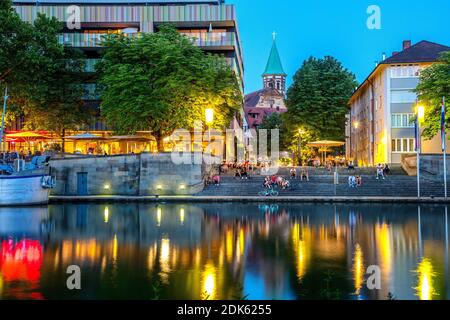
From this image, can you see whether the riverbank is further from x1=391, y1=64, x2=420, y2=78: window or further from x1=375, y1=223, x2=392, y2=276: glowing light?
x1=391, y1=64, x2=420, y2=78: window

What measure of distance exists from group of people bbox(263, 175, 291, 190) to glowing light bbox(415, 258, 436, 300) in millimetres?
33331

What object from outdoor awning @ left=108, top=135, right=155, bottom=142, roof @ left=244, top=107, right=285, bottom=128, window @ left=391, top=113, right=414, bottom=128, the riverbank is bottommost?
the riverbank

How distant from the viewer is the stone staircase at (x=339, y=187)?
5169cm

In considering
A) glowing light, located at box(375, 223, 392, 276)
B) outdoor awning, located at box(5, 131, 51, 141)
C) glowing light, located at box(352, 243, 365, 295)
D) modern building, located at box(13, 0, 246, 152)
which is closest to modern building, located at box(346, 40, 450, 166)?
modern building, located at box(13, 0, 246, 152)

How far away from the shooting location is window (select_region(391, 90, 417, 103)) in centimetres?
6619

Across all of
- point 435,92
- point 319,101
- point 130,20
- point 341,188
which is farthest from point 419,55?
point 130,20

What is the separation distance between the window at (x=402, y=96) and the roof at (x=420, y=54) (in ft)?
11.5

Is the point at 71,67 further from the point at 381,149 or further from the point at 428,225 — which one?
the point at 428,225

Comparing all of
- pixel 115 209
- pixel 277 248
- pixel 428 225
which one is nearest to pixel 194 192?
pixel 115 209

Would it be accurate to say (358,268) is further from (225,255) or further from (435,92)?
(435,92)

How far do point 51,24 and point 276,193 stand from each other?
98.8 feet

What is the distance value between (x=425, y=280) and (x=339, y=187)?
122 ft

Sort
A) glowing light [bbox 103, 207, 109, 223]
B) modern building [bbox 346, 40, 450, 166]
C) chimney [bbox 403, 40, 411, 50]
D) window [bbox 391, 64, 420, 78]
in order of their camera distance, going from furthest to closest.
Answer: chimney [bbox 403, 40, 411, 50], window [bbox 391, 64, 420, 78], modern building [bbox 346, 40, 450, 166], glowing light [bbox 103, 207, 109, 223]

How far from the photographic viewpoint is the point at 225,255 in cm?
2117
